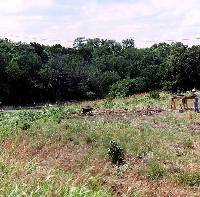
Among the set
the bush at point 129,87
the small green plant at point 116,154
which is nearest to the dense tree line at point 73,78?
the bush at point 129,87

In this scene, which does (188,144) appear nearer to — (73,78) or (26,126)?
(26,126)

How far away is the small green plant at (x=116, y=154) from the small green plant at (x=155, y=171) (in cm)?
184

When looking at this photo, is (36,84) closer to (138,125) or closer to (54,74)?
(54,74)

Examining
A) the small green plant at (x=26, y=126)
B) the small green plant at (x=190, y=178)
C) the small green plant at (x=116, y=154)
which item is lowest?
the small green plant at (x=190, y=178)

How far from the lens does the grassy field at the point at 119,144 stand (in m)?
10.7

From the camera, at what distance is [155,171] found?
17.2 meters

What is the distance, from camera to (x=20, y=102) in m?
70.8

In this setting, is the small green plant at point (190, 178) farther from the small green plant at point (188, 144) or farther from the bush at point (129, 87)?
the bush at point (129, 87)

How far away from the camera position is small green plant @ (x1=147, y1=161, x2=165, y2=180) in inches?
667

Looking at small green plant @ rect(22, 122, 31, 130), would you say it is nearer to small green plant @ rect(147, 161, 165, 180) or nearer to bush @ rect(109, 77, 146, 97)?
small green plant @ rect(147, 161, 165, 180)

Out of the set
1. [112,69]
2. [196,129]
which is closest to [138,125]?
[196,129]

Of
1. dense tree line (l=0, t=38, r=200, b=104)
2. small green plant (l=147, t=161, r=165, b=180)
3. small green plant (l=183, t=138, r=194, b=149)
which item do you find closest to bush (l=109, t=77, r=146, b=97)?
dense tree line (l=0, t=38, r=200, b=104)

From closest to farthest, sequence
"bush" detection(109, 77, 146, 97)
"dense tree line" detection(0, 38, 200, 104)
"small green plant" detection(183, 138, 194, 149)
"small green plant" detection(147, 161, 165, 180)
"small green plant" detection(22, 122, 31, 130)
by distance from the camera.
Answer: "small green plant" detection(147, 161, 165, 180) < "small green plant" detection(183, 138, 194, 149) < "small green plant" detection(22, 122, 31, 130) < "dense tree line" detection(0, 38, 200, 104) < "bush" detection(109, 77, 146, 97)

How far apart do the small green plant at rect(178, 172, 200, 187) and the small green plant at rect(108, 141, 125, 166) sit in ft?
10.7
